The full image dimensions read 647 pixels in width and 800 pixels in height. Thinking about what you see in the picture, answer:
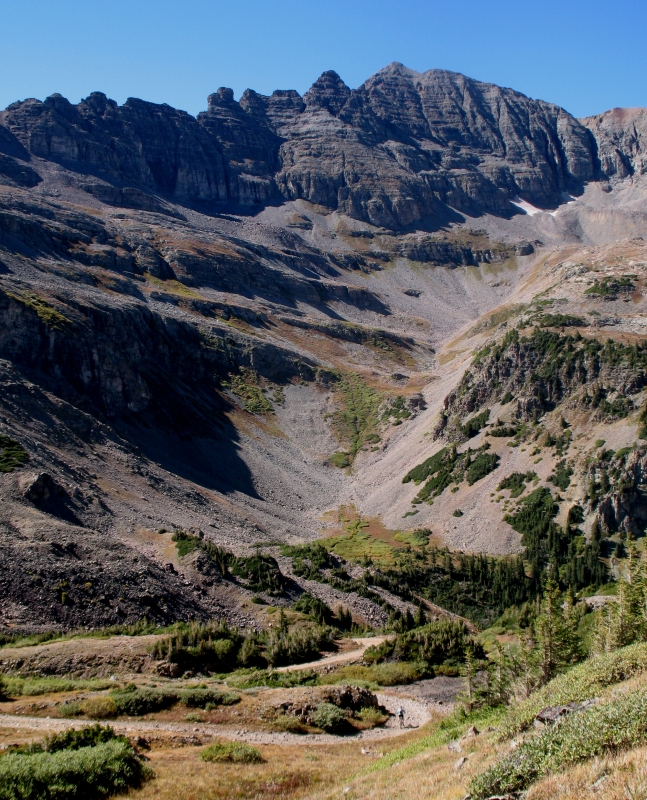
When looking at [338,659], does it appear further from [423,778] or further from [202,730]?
[423,778]

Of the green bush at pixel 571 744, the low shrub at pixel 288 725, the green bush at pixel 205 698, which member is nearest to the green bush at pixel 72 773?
the green bush at pixel 205 698

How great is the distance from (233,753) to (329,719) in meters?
6.52

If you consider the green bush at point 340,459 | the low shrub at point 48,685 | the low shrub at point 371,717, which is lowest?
the low shrub at point 371,717

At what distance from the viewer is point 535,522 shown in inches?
2392

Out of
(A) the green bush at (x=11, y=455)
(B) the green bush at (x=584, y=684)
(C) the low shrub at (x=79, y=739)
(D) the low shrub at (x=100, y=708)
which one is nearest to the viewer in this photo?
(B) the green bush at (x=584, y=684)

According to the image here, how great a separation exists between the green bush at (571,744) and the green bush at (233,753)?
33.6 feet

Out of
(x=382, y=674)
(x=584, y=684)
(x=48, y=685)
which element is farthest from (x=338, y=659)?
(x=584, y=684)

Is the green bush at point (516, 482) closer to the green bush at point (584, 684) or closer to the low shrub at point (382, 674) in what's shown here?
the low shrub at point (382, 674)

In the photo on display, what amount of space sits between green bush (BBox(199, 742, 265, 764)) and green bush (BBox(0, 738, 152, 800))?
8.12ft

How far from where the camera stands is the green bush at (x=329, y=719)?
79.5 ft

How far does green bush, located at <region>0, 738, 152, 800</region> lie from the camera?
45.9 ft

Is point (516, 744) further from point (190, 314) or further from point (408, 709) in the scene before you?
point (190, 314)

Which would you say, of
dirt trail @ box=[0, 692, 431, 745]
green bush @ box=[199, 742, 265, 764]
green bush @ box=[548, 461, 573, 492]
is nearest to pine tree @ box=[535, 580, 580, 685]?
dirt trail @ box=[0, 692, 431, 745]

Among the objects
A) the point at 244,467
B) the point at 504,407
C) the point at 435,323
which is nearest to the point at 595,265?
the point at 504,407
